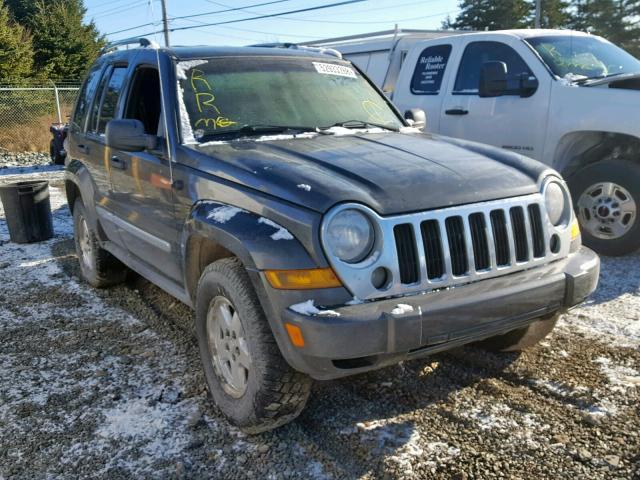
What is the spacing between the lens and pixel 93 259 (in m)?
5.25

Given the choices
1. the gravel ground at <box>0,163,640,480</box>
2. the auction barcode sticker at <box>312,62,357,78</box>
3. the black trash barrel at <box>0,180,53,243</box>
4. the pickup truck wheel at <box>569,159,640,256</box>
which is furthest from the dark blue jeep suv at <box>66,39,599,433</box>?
the black trash barrel at <box>0,180,53,243</box>

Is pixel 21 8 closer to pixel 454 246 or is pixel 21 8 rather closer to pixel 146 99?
pixel 146 99

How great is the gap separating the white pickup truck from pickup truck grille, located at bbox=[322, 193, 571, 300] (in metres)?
2.88

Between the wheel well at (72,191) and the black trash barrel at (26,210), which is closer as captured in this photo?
the wheel well at (72,191)

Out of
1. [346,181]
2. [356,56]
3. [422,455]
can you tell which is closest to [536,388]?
[422,455]

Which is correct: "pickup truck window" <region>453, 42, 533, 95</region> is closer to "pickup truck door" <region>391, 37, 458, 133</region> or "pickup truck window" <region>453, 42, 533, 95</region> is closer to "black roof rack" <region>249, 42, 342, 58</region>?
"pickup truck door" <region>391, 37, 458, 133</region>

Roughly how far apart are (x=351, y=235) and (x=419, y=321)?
1.52 ft

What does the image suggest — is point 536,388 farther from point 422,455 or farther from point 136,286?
point 136,286

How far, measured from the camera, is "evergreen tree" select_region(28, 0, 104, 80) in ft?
94.4

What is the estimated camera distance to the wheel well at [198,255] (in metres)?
3.15

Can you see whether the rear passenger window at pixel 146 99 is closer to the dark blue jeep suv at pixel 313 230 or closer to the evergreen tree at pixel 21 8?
the dark blue jeep suv at pixel 313 230

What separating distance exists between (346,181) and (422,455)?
132cm

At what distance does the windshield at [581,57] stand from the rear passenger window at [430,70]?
104 cm

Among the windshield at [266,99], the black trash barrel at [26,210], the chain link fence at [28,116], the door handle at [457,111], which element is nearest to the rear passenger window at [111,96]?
the windshield at [266,99]
